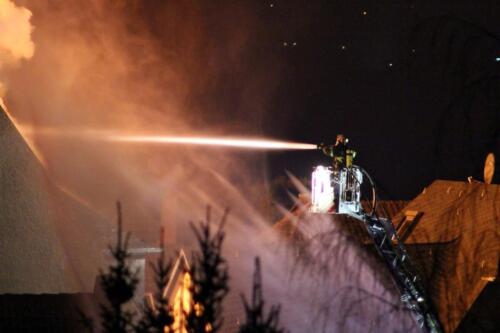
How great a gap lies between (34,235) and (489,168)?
36.5 feet

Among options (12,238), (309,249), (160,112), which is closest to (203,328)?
(12,238)

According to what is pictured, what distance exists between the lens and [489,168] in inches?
730

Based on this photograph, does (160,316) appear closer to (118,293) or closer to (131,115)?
(118,293)

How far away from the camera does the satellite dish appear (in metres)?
18.5

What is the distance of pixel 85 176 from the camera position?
22.1 meters

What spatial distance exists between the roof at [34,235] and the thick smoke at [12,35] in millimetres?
4831

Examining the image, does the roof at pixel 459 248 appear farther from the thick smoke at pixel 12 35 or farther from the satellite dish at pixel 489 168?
the thick smoke at pixel 12 35

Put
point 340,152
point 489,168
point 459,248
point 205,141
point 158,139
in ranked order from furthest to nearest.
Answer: point 205,141 → point 158,139 → point 489,168 → point 459,248 → point 340,152

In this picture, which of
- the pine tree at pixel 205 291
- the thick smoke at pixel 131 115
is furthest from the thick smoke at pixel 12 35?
the pine tree at pixel 205 291

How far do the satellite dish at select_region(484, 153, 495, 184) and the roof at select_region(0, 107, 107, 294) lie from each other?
978 cm

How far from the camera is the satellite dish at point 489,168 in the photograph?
18.5m

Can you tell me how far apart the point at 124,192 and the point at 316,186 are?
1567 cm

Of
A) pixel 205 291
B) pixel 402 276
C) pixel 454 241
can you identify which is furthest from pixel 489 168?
pixel 205 291

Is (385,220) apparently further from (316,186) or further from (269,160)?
(269,160)
